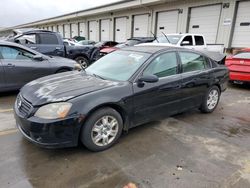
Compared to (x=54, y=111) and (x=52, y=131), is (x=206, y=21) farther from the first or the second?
(x=52, y=131)

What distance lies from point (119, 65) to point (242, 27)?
12310mm

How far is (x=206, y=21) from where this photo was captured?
15.1 meters

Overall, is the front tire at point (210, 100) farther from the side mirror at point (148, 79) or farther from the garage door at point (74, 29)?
the garage door at point (74, 29)

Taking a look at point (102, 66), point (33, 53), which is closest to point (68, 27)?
point (33, 53)

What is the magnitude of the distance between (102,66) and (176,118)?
1882 millimetres

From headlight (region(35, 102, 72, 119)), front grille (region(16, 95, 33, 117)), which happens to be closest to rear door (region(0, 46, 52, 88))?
front grille (region(16, 95, 33, 117))

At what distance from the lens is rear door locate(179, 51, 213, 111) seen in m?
4.26

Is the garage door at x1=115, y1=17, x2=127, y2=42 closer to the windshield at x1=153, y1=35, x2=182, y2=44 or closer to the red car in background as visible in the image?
the windshield at x1=153, y1=35, x2=182, y2=44

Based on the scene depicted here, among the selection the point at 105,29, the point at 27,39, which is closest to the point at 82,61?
the point at 27,39

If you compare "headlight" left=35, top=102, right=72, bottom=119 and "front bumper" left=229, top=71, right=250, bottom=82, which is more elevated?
"headlight" left=35, top=102, right=72, bottom=119

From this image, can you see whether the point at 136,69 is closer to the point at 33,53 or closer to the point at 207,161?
the point at 207,161

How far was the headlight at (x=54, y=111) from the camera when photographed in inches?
110

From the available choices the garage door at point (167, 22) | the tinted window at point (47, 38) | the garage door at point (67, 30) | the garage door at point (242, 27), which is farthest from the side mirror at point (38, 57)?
the garage door at point (67, 30)

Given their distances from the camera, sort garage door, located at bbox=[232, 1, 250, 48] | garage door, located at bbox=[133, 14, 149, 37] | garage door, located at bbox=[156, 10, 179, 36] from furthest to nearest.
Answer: garage door, located at bbox=[133, 14, 149, 37] → garage door, located at bbox=[156, 10, 179, 36] → garage door, located at bbox=[232, 1, 250, 48]
